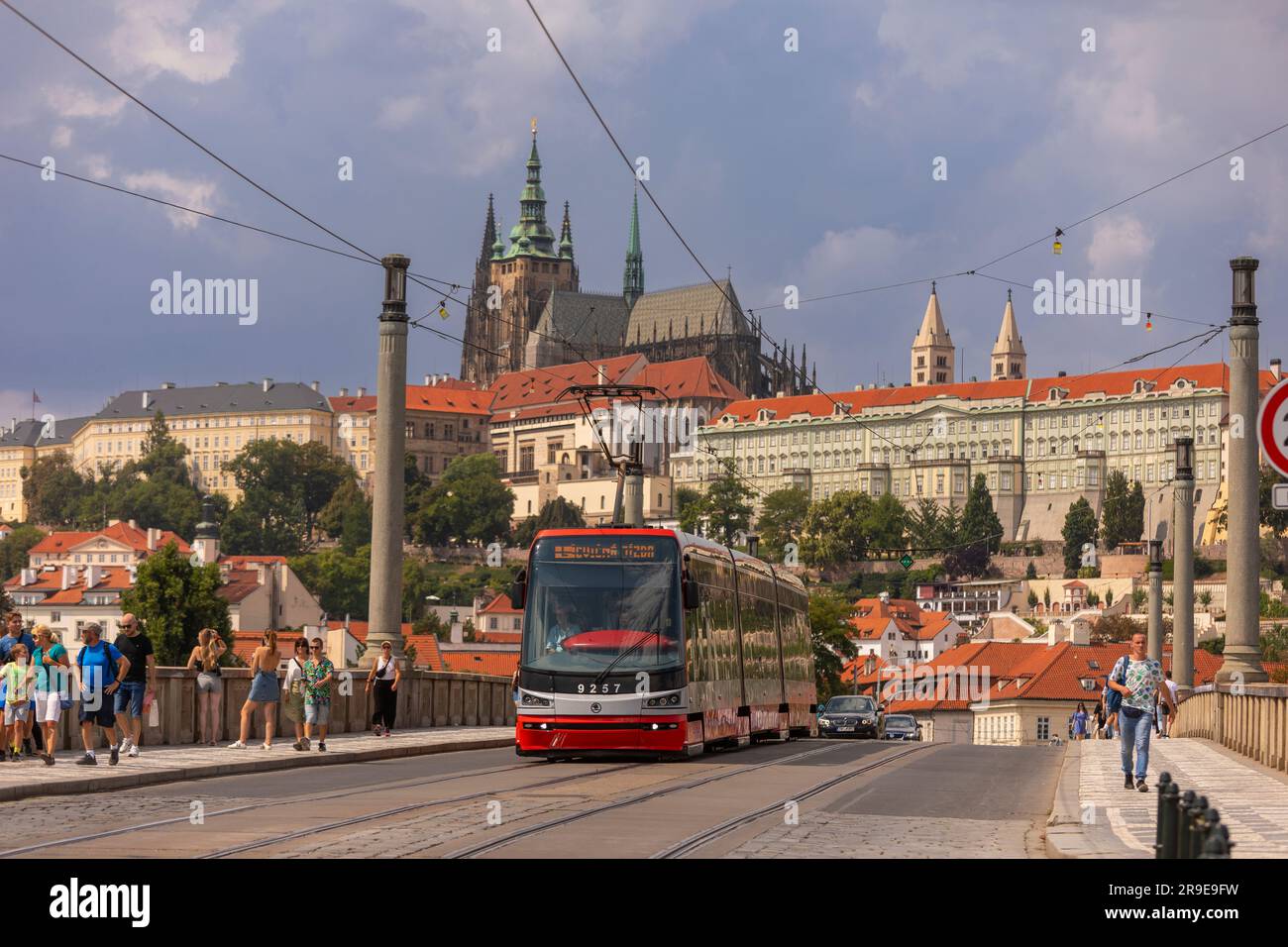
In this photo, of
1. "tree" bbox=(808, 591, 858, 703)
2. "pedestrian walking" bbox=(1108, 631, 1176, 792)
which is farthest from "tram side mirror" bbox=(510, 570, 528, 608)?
"tree" bbox=(808, 591, 858, 703)

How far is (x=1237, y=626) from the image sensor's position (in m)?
31.3

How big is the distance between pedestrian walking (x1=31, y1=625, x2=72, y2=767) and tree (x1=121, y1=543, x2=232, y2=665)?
78258mm

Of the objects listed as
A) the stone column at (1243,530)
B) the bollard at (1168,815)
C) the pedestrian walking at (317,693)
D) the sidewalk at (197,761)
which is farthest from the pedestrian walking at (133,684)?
the stone column at (1243,530)

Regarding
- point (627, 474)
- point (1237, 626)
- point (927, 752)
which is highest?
point (627, 474)

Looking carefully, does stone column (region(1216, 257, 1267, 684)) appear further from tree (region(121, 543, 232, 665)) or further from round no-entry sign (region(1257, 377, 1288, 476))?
tree (region(121, 543, 232, 665))

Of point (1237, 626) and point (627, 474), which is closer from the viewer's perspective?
point (1237, 626)

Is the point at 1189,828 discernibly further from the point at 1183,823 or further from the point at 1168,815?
the point at 1168,815

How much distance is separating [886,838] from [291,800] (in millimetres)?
5402

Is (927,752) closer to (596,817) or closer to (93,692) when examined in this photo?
(93,692)

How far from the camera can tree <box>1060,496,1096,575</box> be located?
18512 cm

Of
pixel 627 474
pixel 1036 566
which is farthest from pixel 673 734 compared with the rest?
pixel 1036 566

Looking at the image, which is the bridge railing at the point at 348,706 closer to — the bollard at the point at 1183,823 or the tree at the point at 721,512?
the bollard at the point at 1183,823

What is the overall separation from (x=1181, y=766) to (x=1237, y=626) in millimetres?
5477
